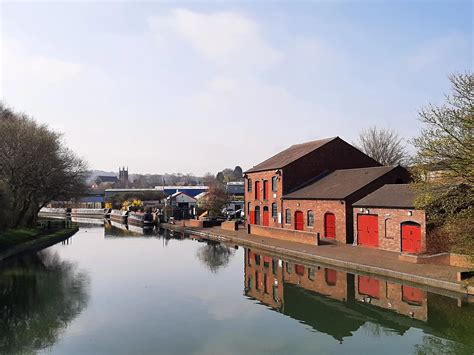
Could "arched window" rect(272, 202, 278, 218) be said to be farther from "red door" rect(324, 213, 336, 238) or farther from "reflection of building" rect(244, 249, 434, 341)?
"reflection of building" rect(244, 249, 434, 341)

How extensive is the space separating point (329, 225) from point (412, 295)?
12149 mm

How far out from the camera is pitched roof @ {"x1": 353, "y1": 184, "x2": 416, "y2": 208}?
21062mm

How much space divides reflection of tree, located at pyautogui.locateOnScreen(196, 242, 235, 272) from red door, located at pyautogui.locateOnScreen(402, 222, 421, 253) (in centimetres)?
871

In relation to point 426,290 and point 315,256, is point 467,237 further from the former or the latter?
point 315,256

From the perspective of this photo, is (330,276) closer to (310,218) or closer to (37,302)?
(310,218)

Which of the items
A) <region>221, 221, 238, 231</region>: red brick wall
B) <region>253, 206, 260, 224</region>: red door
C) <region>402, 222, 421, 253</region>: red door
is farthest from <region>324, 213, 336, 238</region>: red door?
<region>221, 221, 238, 231</region>: red brick wall

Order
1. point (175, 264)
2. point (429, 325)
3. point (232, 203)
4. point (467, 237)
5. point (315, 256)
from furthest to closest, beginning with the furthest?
point (232, 203)
point (175, 264)
point (315, 256)
point (467, 237)
point (429, 325)

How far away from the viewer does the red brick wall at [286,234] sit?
25.4 meters

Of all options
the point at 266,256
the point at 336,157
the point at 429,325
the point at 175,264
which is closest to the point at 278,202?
the point at 336,157

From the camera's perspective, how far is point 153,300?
15125 mm

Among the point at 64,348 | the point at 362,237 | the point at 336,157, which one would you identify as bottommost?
the point at 64,348

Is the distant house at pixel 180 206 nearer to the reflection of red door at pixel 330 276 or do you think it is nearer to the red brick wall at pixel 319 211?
the red brick wall at pixel 319 211

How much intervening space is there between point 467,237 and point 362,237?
429 inches

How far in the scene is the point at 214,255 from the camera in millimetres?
26125
